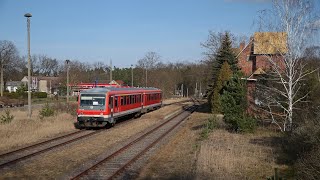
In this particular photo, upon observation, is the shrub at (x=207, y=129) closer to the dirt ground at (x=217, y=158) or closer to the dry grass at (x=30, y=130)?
the dirt ground at (x=217, y=158)

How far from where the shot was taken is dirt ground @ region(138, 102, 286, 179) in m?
11.1

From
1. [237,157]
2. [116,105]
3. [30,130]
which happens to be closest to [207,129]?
[116,105]

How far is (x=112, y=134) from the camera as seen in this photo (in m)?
21.5

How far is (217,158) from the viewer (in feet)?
42.9

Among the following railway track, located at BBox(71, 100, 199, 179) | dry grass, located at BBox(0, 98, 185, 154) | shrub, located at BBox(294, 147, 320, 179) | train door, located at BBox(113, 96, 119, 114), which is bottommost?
railway track, located at BBox(71, 100, 199, 179)

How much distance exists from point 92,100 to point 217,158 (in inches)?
497

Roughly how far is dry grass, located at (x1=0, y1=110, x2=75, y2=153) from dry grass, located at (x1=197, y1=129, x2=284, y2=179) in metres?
8.45

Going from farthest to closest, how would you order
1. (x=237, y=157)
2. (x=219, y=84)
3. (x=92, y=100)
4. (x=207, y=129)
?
(x=219, y=84), (x=92, y=100), (x=207, y=129), (x=237, y=157)

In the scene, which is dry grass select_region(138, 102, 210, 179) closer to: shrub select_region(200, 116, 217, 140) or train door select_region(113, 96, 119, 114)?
shrub select_region(200, 116, 217, 140)

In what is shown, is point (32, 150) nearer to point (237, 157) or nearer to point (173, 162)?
point (173, 162)

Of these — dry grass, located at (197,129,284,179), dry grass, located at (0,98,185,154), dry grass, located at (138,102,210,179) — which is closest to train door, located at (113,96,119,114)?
dry grass, located at (0,98,185,154)

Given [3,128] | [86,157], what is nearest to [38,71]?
[3,128]

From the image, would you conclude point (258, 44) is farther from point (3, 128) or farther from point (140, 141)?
point (3, 128)

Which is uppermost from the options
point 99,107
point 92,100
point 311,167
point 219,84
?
point 219,84
